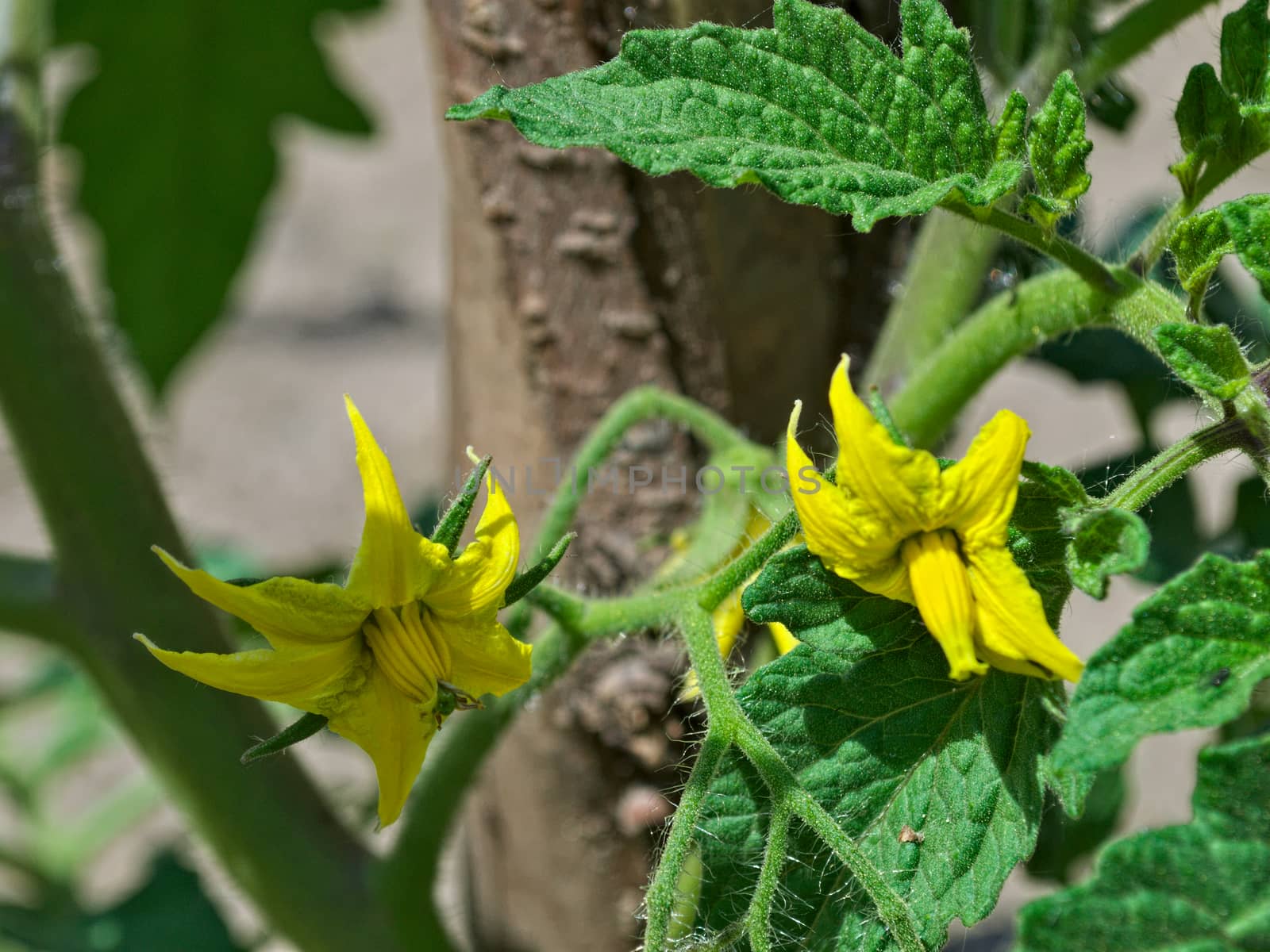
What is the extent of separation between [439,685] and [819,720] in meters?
0.18

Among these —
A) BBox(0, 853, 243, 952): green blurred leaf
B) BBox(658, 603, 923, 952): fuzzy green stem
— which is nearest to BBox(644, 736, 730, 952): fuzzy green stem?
BBox(658, 603, 923, 952): fuzzy green stem

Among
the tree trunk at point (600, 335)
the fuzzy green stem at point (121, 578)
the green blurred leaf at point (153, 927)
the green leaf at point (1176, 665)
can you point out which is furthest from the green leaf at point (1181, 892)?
the green blurred leaf at point (153, 927)

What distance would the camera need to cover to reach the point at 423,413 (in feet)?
10.0

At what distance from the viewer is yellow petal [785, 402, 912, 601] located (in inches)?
19.6

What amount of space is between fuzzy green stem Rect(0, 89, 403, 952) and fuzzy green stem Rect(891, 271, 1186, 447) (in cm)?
52

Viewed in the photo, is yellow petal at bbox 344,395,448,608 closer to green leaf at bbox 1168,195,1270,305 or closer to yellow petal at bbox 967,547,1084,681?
yellow petal at bbox 967,547,1084,681

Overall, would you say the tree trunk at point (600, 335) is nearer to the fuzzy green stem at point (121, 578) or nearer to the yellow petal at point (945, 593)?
the fuzzy green stem at point (121, 578)

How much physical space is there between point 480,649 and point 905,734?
7.8 inches

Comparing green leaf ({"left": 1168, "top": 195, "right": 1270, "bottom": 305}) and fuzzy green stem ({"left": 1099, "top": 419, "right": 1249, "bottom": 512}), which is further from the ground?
green leaf ({"left": 1168, "top": 195, "right": 1270, "bottom": 305})

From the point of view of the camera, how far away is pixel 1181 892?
42 cm

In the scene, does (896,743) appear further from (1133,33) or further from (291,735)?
(1133,33)

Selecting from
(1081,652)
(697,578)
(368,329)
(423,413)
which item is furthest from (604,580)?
(368,329)

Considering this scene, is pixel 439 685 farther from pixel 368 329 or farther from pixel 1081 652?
pixel 368 329

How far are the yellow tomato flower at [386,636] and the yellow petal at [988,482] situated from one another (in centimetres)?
18
